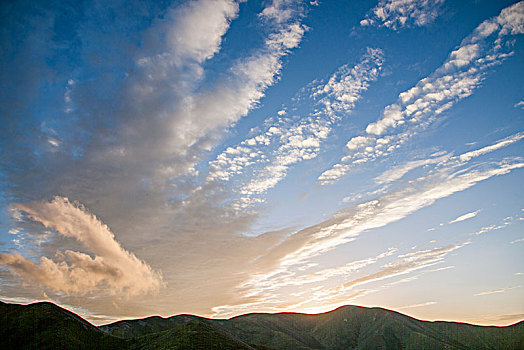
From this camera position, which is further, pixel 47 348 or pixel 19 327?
pixel 19 327

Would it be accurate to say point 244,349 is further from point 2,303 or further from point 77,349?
point 2,303

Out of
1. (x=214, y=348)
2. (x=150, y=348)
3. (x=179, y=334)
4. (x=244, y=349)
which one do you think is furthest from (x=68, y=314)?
(x=244, y=349)

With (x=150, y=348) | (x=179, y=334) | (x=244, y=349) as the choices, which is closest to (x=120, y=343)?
(x=150, y=348)

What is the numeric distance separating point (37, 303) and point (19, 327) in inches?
741

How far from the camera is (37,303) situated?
14500 centimetres

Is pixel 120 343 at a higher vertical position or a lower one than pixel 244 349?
higher

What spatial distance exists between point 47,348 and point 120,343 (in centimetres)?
3365

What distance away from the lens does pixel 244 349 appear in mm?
138750

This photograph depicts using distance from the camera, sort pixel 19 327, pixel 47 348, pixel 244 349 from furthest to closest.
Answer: pixel 244 349 → pixel 19 327 → pixel 47 348

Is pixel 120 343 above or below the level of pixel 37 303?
below

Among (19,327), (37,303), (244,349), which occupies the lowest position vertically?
(244,349)

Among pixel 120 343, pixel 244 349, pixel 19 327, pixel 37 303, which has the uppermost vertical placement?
pixel 37 303

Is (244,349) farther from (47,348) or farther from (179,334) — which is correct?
(47,348)

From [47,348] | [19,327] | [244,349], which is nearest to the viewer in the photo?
[47,348]
